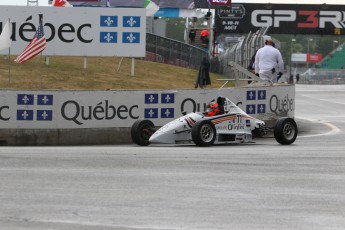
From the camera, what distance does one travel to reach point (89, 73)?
111 feet

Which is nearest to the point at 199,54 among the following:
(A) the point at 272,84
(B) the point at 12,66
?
(B) the point at 12,66

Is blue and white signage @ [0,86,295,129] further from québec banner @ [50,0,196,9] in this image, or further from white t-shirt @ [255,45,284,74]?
québec banner @ [50,0,196,9]

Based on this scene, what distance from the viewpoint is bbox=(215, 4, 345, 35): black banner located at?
69188 mm

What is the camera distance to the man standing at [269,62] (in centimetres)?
2328

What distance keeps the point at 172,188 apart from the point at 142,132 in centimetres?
697

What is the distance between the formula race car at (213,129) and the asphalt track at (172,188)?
28.7 inches

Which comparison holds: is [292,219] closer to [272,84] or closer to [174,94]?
[174,94]

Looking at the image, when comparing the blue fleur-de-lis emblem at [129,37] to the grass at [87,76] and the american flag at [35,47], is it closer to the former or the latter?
the grass at [87,76]

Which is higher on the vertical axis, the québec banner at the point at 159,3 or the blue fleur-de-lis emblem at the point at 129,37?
the québec banner at the point at 159,3

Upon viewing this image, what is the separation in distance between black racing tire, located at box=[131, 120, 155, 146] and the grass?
1028 centimetres

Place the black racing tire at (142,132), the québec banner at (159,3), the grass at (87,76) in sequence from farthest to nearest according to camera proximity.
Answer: the québec banner at (159,3)
the grass at (87,76)
the black racing tire at (142,132)

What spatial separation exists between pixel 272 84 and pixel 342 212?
13698 mm

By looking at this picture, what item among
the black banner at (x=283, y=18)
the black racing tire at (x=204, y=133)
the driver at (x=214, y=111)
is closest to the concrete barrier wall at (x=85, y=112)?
the driver at (x=214, y=111)

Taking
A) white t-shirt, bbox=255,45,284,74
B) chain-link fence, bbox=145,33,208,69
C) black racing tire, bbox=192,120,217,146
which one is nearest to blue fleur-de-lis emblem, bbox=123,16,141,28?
white t-shirt, bbox=255,45,284,74
